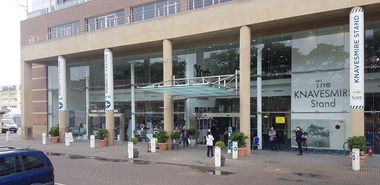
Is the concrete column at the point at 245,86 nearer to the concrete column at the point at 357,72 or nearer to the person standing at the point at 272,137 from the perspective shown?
the person standing at the point at 272,137

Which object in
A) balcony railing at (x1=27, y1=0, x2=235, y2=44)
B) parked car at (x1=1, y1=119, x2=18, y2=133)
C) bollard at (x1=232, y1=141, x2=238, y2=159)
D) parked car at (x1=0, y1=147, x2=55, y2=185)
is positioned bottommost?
parked car at (x1=1, y1=119, x2=18, y2=133)

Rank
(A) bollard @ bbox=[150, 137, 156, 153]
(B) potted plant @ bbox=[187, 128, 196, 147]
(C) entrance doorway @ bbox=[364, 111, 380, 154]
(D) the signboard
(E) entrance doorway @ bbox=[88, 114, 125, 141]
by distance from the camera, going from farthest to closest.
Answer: (E) entrance doorway @ bbox=[88, 114, 125, 141], (B) potted plant @ bbox=[187, 128, 196, 147], (D) the signboard, (A) bollard @ bbox=[150, 137, 156, 153], (C) entrance doorway @ bbox=[364, 111, 380, 154]

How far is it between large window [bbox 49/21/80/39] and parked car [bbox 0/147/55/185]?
83.2 ft

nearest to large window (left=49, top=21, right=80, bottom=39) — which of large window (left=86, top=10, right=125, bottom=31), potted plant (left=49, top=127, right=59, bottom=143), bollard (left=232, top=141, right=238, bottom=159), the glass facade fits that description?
large window (left=86, top=10, right=125, bottom=31)

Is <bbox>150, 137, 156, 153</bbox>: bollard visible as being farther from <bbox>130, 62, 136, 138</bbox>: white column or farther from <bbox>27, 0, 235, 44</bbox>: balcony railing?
<bbox>27, 0, 235, 44</bbox>: balcony railing

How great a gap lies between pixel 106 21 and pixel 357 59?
2020 cm

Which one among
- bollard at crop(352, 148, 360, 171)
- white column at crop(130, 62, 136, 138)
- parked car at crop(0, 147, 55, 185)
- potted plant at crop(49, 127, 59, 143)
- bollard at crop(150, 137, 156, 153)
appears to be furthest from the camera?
white column at crop(130, 62, 136, 138)

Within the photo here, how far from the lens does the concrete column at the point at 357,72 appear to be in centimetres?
1584

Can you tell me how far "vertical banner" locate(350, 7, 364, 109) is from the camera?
15.8m

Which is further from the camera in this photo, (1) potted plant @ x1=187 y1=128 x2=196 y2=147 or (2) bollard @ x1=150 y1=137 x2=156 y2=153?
(1) potted plant @ x1=187 y1=128 x2=196 y2=147

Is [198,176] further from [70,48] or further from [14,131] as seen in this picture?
[14,131]

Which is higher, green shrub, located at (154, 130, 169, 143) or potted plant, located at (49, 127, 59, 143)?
green shrub, located at (154, 130, 169, 143)

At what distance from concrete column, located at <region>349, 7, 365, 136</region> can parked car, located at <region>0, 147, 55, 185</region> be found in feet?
45.6

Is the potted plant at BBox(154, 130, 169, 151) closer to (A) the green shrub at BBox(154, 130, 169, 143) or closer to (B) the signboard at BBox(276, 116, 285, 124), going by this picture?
(A) the green shrub at BBox(154, 130, 169, 143)
